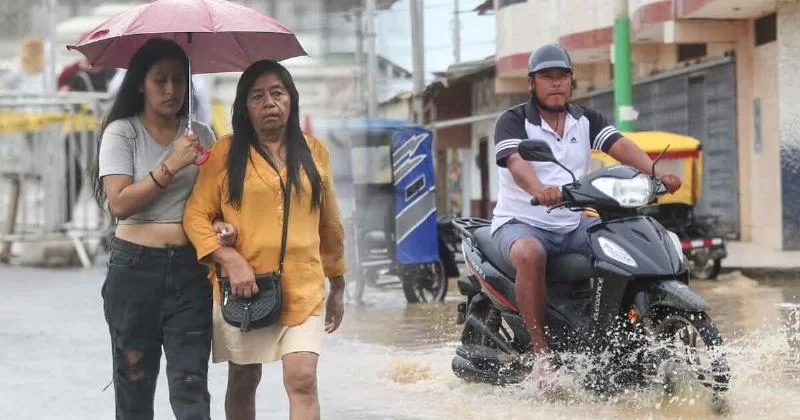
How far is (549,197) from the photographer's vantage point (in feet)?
21.9

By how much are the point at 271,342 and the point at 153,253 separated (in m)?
0.49

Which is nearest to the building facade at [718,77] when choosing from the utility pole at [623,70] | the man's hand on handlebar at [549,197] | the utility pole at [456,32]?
the utility pole at [623,70]

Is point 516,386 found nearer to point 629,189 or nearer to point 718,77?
point 629,189

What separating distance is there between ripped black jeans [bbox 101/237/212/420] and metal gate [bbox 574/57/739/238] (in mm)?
15863

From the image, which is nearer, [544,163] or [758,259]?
[544,163]

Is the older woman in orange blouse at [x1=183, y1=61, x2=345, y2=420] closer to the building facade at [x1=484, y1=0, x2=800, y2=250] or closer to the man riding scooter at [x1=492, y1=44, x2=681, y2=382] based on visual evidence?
the man riding scooter at [x1=492, y1=44, x2=681, y2=382]

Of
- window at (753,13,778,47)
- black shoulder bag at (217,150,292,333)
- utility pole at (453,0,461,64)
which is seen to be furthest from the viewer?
window at (753,13,778,47)

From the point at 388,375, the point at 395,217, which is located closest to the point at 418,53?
the point at 395,217

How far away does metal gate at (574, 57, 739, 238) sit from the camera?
69.3 ft

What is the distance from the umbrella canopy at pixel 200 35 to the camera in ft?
17.2

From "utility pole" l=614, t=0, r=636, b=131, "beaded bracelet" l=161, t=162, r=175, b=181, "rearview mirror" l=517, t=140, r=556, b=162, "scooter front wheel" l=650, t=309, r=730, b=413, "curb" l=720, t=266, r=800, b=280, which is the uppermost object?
"utility pole" l=614, t=0, r=636, b=131

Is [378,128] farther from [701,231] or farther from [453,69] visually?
[453,69]

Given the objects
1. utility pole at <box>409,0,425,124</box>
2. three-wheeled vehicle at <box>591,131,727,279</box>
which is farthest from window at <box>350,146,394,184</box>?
utility pole at <box>409,0,425,124</box>

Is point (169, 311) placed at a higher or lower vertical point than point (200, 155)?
lower
